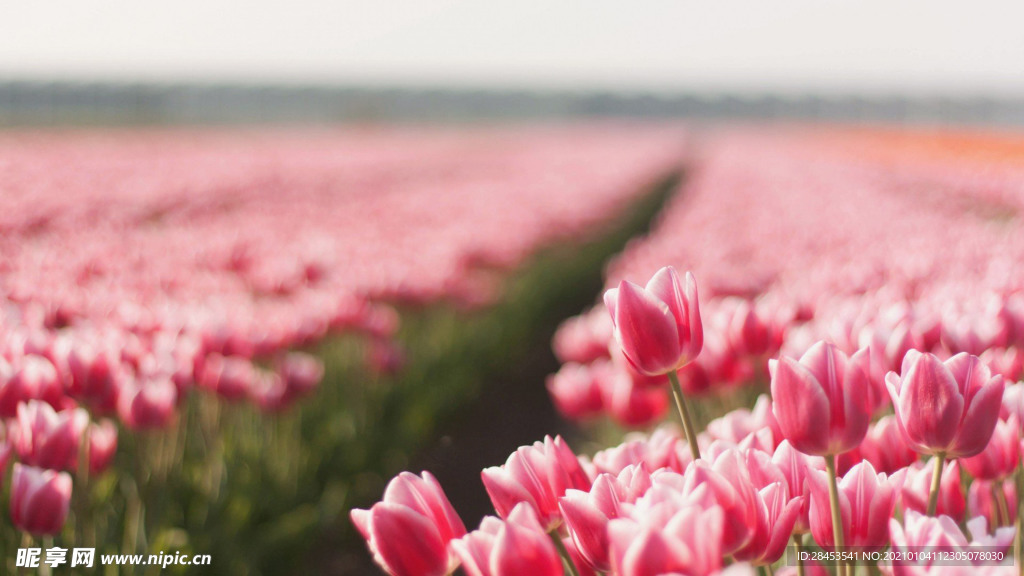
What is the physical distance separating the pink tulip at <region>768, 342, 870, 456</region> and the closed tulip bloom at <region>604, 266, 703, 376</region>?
14 centimetres

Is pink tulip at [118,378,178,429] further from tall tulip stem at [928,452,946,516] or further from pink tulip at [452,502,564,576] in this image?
tall tulip stem at [928,452,946,516]

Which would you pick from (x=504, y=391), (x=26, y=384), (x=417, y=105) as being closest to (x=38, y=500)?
(x=26, y=384)

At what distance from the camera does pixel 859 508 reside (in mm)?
901

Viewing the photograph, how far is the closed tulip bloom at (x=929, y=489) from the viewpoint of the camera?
97 centimetres

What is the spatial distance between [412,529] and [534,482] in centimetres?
15

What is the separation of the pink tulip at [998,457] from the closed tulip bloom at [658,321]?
406 millimetres

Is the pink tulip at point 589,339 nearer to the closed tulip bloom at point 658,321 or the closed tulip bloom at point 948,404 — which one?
the closed tulip bloom at point 658,321

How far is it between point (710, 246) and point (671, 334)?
3547 millimetres

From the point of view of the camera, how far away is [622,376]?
2.23m

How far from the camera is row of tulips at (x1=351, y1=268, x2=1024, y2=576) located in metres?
0.73

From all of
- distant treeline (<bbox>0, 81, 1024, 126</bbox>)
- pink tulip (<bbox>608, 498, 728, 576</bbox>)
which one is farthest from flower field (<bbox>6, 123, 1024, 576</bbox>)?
distant treeline (<bbox>0, 81, 1024, 126</bbox>)

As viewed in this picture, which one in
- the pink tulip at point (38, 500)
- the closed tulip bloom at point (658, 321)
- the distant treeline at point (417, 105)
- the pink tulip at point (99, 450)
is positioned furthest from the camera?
the distant treeline at point (417, 105)

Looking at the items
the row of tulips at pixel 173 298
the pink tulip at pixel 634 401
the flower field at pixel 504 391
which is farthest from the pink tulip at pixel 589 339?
the row of tulips at pixel 173 298

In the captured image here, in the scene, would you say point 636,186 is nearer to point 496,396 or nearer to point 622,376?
point 496,396
